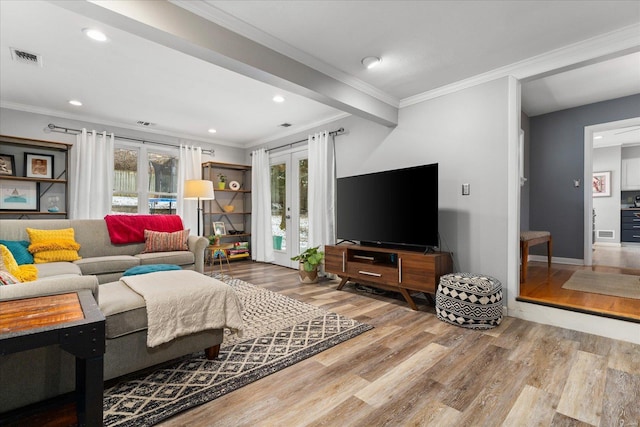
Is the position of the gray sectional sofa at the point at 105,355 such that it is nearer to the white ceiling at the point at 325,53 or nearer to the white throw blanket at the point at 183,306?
the white throw blanket at the point at 183,306

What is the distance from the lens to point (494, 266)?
3053 millimetres

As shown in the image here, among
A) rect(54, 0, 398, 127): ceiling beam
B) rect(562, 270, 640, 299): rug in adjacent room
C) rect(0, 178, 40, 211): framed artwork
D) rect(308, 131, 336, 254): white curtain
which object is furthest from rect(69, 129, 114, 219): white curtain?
rect(562, 270, 640, 299): rug in adjacent room

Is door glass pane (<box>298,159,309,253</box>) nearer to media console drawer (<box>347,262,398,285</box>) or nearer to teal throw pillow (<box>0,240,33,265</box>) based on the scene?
media console drawer (<box>347,262,398,285</box>)

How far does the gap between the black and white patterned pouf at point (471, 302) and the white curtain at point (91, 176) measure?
4.96 meters

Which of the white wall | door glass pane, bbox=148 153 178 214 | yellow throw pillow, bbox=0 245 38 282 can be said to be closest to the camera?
yellow throw pillow, bbox=0 245 38 282

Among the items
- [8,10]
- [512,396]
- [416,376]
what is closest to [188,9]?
[8,10]

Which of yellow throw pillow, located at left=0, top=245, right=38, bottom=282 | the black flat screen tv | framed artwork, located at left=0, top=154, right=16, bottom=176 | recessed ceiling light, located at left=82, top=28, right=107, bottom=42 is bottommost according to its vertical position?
yellow throw pillow, located at left=0, top=245, right=38, bottom=282

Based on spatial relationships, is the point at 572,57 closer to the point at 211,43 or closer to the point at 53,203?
the point at 211,43

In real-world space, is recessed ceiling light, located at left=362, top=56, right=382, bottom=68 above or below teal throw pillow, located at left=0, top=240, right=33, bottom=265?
above

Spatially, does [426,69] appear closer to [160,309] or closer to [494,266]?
[494,266]

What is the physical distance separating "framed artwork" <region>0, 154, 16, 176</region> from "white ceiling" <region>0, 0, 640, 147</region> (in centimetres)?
70

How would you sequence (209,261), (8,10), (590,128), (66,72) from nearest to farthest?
(8,10) → (66,72) → (590,128) → (209,261)

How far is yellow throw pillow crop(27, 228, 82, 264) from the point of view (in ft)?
10.9

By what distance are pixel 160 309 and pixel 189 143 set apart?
15.5ft
